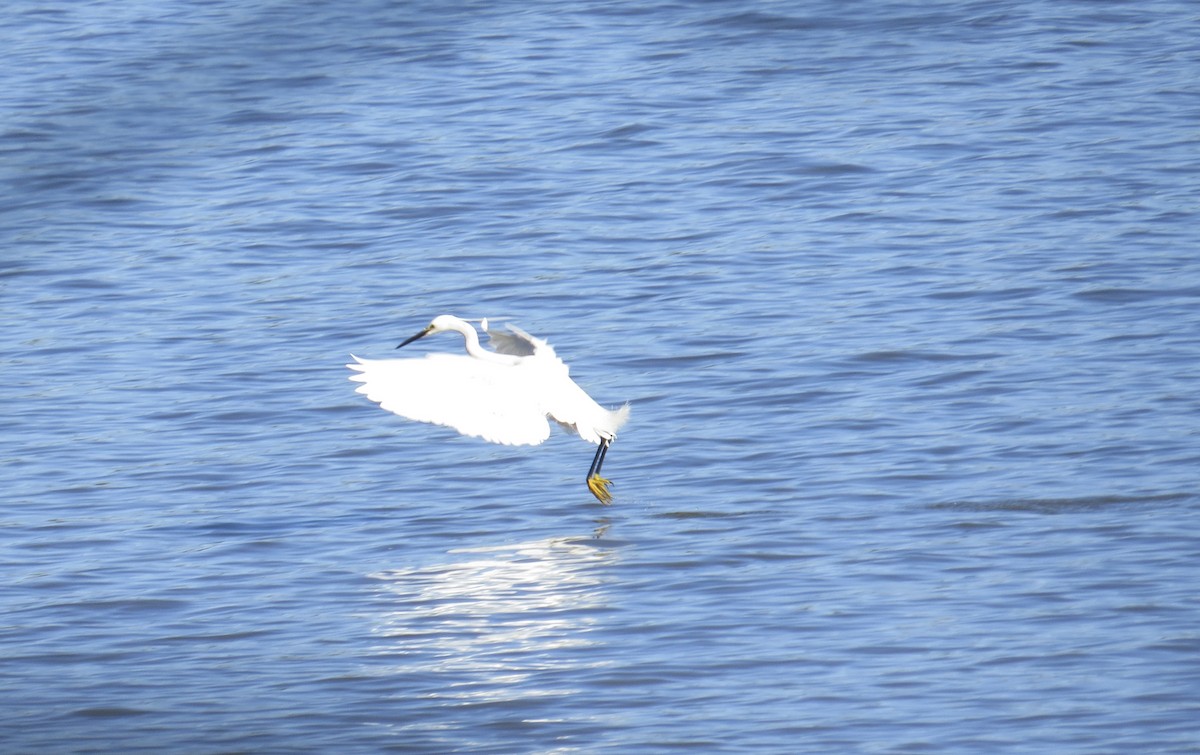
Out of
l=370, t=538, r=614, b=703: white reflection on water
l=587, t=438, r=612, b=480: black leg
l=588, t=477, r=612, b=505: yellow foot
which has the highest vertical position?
l=370, t=538, r=614, b=703: white reflection on water

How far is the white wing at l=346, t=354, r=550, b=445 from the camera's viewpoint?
616 centimetres

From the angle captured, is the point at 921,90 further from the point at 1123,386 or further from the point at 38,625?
the point at 38,625

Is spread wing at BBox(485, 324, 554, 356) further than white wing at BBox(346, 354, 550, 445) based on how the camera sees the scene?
Yes

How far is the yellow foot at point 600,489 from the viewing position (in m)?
6.66

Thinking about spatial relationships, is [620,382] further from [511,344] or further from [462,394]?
[462,394]

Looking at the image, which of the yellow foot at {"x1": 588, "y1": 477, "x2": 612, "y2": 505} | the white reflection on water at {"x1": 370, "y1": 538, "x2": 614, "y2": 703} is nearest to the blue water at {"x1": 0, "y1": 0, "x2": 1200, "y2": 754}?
the white reflection on water at {"x1": 370, "y1": 538, "x2": 614, "y2": 703}

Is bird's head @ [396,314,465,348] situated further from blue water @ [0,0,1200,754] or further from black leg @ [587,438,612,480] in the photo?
black leg @ [587,438,612,480]

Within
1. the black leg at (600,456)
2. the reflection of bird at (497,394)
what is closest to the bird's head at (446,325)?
the reflection of bird at (497,394)

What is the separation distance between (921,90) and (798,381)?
5.00 m

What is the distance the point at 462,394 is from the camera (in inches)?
252

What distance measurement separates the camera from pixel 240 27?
6.95ft

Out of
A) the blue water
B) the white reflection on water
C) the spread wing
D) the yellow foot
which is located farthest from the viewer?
the spread wing

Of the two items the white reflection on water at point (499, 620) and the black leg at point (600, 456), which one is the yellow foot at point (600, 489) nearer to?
the black leg at point (600, 456)

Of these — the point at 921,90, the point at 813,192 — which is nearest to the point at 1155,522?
the point at 813,192
